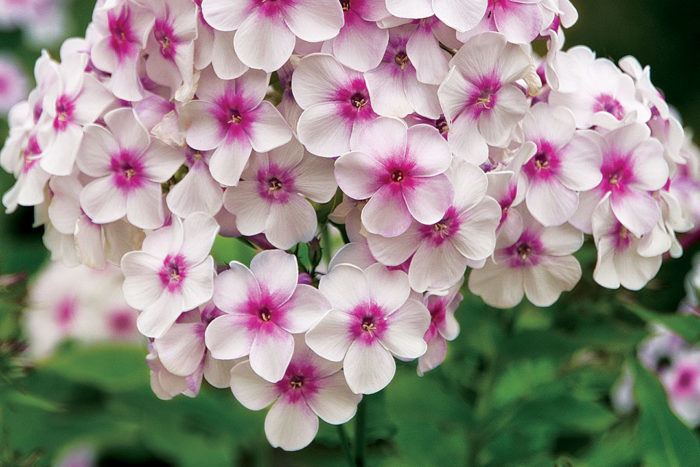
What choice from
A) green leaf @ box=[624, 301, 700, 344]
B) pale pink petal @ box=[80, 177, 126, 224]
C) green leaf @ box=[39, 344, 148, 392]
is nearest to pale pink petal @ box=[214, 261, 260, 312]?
pale pink petal @ box=[80, 177, 126, 224]

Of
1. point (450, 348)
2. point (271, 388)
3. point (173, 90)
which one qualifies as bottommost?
point (450, 348)

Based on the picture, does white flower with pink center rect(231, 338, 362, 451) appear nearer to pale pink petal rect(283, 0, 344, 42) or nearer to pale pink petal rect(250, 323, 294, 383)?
pale pink petal rect(250, 323, 294, 383)

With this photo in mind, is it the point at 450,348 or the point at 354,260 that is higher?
the point at 354,260

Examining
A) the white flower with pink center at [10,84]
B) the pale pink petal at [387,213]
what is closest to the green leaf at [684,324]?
the pale pink petal at [387,213]

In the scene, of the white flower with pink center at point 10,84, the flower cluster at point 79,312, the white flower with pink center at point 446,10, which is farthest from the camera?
the white flower with pink center at point 10,84

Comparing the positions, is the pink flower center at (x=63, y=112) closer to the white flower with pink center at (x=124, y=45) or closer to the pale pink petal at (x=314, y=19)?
the white flower with pink center at (x=124, y=45)

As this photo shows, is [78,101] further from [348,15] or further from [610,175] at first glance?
[610,175]

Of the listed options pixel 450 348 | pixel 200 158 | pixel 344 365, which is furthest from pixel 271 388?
pixel 450 348
